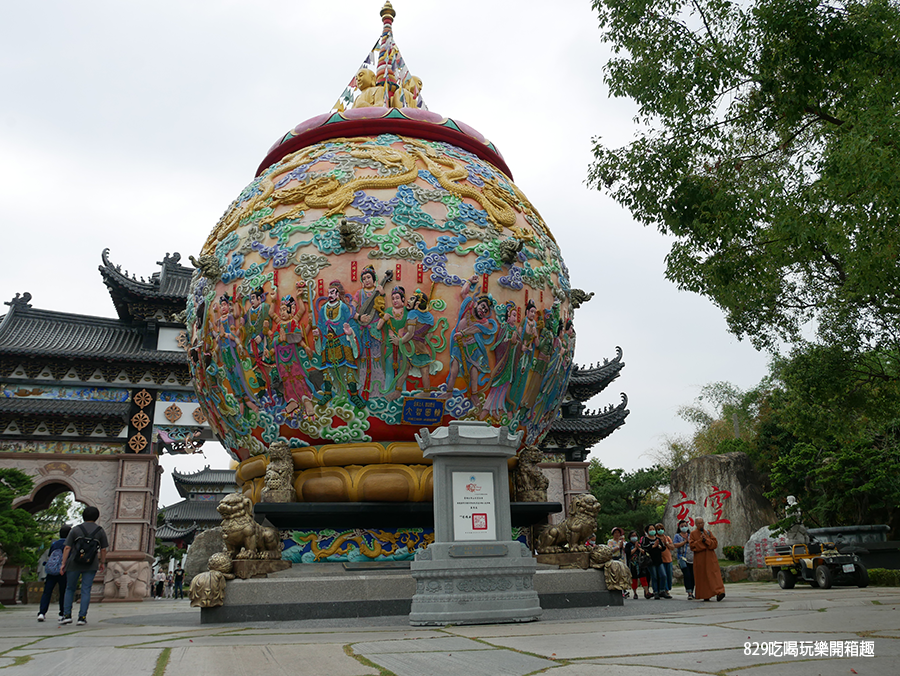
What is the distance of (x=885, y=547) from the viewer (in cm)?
1642

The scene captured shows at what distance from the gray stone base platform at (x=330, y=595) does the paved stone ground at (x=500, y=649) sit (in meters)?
1.27

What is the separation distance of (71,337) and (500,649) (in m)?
20.8

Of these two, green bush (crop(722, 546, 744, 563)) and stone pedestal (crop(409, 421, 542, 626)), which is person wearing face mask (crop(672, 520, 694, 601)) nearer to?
stone pedestal (crop(409, 421, 542, 626))

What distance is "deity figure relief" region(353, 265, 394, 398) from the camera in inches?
332

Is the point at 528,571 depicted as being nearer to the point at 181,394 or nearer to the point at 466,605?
the point at 466,605

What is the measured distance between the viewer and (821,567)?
1248 centimetres

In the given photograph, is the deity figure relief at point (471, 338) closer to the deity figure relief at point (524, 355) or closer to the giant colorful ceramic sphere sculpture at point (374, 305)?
the giant colorful ceramic sphere sculpture at point (374, 305)

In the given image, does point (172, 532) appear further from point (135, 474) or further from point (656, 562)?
point (656, 562)

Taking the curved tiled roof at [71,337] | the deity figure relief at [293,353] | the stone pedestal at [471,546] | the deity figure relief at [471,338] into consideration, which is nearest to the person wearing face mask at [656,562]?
the deity figure relief at [471,338]

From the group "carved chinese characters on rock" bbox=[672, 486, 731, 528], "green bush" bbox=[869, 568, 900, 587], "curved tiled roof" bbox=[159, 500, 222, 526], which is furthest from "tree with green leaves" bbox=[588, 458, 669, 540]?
"curved tiled roof" bbox=[159, 500, 222, 526]

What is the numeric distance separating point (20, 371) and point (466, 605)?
723 inches

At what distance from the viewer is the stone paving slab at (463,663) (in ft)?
10.1

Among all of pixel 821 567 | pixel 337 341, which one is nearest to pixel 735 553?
pixel 821 567

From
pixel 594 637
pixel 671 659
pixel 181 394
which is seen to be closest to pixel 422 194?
pixel 594 637
